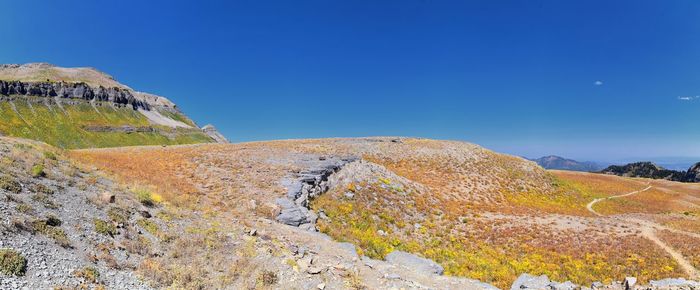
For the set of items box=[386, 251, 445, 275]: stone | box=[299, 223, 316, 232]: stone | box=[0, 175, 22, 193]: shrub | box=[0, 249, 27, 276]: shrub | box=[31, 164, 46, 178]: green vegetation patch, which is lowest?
box=[386, 251, 445, 275]: stone

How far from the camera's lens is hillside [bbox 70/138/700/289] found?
16.2 meters

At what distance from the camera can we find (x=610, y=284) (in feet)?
62.4

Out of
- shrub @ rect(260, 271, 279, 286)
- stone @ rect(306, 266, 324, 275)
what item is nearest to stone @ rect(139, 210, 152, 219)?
shrub @ rect(260, 271, 279, 286)

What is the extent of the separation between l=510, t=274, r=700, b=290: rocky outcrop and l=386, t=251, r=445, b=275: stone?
159 inches

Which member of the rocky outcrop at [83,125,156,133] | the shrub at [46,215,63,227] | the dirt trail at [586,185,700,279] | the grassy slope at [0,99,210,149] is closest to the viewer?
the shrub at [46,215,63,227]

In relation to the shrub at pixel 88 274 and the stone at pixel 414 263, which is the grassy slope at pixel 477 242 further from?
the shrub at pixel 88 274

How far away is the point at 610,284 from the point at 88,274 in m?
25.1

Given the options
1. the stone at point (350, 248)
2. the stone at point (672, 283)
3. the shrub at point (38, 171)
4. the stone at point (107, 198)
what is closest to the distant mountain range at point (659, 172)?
the stone at point (672, 283)

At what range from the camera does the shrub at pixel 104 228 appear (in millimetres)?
13652

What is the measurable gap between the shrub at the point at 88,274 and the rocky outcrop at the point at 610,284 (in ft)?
59.7

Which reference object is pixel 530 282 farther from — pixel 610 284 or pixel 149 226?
pixel 149 226

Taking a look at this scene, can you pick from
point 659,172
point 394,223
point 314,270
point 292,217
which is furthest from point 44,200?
point 659,172

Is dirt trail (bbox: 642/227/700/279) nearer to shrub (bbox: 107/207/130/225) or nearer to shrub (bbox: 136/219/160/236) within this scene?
shrub (bbox: 136/219/160/236)

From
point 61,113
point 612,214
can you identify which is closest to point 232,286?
point 612,214
